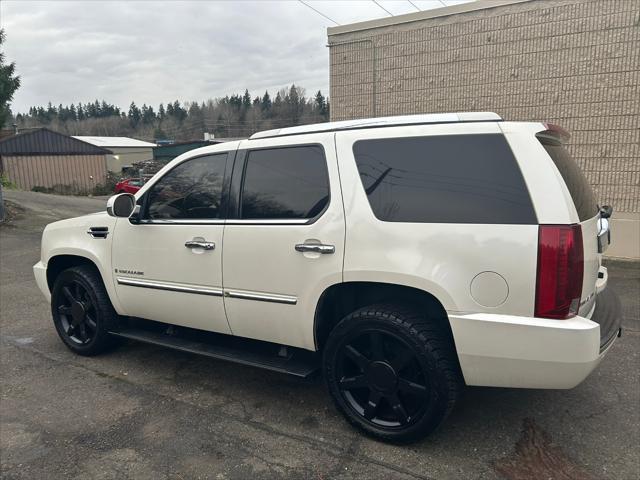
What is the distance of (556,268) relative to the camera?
8.17 feet

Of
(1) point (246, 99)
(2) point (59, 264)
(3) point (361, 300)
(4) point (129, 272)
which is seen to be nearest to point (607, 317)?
(3) point (361, 300)

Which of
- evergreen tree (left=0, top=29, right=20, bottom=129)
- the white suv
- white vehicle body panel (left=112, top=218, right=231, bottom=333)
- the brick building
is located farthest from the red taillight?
evergreen tree (left=0, top=29, right=20, bottom=129)

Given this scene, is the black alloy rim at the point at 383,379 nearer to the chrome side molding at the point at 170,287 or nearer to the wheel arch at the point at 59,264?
the chrome side molding at the point at 170,287

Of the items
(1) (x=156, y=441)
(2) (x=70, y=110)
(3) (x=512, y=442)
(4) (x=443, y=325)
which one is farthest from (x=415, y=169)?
(2) (x=70, y=110)

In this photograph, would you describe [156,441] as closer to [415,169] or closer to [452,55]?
[415,169]

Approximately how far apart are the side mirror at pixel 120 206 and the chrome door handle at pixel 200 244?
27.3 inches

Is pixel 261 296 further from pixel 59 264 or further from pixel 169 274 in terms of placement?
pixel 59 264

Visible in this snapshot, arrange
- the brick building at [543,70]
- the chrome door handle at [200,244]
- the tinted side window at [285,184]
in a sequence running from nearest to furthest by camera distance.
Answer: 1. the tinted side window at [285,184]
2. the chrome door handle at [200,244]
3. the brick building at [543,70]

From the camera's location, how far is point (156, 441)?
3105 mm

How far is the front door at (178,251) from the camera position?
142 inches

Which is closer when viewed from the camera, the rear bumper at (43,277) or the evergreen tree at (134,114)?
the rear bumper at (43,277)

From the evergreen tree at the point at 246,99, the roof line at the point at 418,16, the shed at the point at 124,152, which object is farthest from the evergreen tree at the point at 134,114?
the roof line at the point at 418,16

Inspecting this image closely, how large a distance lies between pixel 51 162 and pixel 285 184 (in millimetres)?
38822

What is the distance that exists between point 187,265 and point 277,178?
97cm
